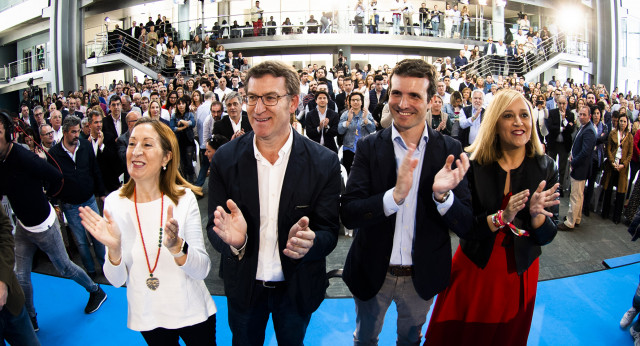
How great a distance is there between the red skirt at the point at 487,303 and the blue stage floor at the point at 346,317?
3.17 feet

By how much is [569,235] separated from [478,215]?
13.7ft

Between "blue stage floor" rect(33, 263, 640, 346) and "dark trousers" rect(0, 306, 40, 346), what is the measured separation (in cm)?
109

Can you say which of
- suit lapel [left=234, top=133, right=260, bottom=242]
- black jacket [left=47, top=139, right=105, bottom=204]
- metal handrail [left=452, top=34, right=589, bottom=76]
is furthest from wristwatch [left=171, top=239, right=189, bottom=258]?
metal handrail [left=452, top=34, right=589, bottom=76]

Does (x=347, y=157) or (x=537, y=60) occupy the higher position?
(x=537, y=60)

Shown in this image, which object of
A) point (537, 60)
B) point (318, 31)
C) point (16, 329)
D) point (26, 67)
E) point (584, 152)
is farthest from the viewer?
point (26, 67)

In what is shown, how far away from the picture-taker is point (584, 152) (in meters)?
5.41

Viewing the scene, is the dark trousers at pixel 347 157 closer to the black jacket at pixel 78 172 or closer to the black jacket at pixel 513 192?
the black jacket at pixel 78 172

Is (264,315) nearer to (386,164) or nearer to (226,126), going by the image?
(386,164)

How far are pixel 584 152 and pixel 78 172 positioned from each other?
6.08 m

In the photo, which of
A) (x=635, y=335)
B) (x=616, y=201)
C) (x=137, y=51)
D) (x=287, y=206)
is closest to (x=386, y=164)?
(x=287, y=206)

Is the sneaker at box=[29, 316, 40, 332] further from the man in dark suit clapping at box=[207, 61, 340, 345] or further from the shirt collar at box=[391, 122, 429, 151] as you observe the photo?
the shirt collar at box=[391, 122, 429, 151]

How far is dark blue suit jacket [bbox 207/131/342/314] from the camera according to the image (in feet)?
6.01

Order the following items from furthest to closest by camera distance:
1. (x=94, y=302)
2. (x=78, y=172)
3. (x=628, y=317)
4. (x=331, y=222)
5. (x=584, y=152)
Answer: (x=584, y=152) < (x=78, y=172) < (x=94, y=302) < (x=628, y=317) < (x=331, y=222)

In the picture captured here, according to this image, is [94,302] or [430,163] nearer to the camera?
[430,163]
